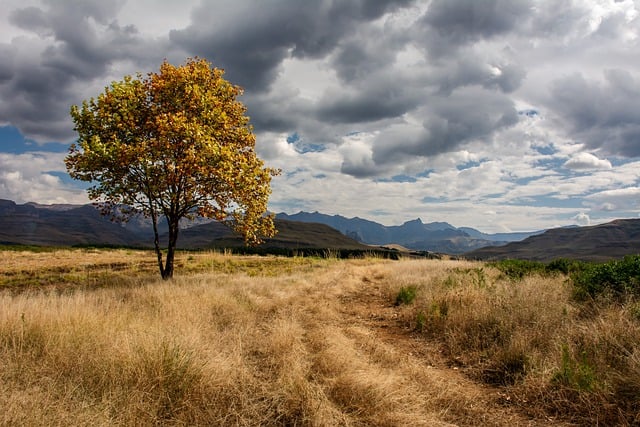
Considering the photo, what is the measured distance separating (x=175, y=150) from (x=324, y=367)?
38.1 feet

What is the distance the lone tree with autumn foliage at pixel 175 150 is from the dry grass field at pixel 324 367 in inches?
237

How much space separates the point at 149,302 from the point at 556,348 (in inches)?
422

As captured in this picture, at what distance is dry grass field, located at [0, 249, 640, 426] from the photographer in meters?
4.77

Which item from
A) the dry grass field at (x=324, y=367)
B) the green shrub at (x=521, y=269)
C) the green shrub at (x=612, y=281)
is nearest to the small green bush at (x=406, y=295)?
the dry grass field at (x=324, y=367)

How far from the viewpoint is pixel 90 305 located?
9.45m

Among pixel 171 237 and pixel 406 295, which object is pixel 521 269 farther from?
pixel 171 237

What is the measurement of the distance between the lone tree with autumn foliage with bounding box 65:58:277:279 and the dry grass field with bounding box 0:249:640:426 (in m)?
6.01

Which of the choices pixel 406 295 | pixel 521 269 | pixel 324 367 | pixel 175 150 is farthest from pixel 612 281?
pixel 175 150

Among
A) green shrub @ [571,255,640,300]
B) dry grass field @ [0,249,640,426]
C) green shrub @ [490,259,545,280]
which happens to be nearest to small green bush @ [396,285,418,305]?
dry grass field @ [0,249,640,426]

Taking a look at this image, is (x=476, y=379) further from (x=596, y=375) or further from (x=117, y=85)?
(x=117, y=85)

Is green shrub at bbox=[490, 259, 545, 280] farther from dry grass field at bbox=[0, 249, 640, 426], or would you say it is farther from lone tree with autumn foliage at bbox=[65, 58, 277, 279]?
lone tree with autumn foliage at bbox=[65, 58, 277, 279]

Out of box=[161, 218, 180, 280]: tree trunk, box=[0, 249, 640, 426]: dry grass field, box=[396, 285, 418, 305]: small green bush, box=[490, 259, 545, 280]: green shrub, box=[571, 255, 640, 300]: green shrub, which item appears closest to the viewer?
box=[0, 249, 640, 426]: dry grass field

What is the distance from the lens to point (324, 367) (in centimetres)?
619

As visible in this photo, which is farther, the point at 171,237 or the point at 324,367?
the point at 171,237
